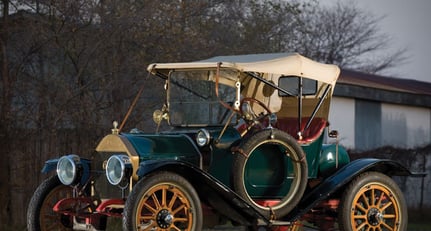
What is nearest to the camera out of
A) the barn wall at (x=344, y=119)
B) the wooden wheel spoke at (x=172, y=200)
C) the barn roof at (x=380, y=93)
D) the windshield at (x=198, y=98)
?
the wooden wheel spoke at (x=172, y=200)

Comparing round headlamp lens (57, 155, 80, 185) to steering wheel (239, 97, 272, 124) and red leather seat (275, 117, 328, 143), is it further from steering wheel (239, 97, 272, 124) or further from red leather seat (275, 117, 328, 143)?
red leather seat (275, 117, 328, 143)

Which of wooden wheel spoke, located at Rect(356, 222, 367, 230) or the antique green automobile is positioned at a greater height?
the antique green automobile

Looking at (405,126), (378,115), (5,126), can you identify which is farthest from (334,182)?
(405,126)

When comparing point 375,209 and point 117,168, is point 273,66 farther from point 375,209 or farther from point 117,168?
point 117,168

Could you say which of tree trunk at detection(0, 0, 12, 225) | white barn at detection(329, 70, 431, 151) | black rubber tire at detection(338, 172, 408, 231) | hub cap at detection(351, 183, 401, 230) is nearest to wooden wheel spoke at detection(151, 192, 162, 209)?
black rubber tire at detection(338, 172, 408, 231)

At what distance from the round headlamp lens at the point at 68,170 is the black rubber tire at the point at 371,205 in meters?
3.30

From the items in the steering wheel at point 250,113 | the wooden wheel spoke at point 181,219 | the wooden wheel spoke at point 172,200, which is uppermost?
the steering wheel at point 250,113

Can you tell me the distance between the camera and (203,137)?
35.6 ft

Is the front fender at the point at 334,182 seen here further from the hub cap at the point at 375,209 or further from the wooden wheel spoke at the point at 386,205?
the wooden wheel spoke at the point at 386,205

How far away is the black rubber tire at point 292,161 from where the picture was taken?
1066 centimetres

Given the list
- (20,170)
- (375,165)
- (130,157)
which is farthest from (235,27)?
(130,157)

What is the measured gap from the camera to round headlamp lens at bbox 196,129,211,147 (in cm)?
1082

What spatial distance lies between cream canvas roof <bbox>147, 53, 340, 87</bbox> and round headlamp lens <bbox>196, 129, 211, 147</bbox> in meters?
0.80

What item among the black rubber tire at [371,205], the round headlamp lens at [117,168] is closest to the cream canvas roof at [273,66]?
the black rubber tire at [371,205]
